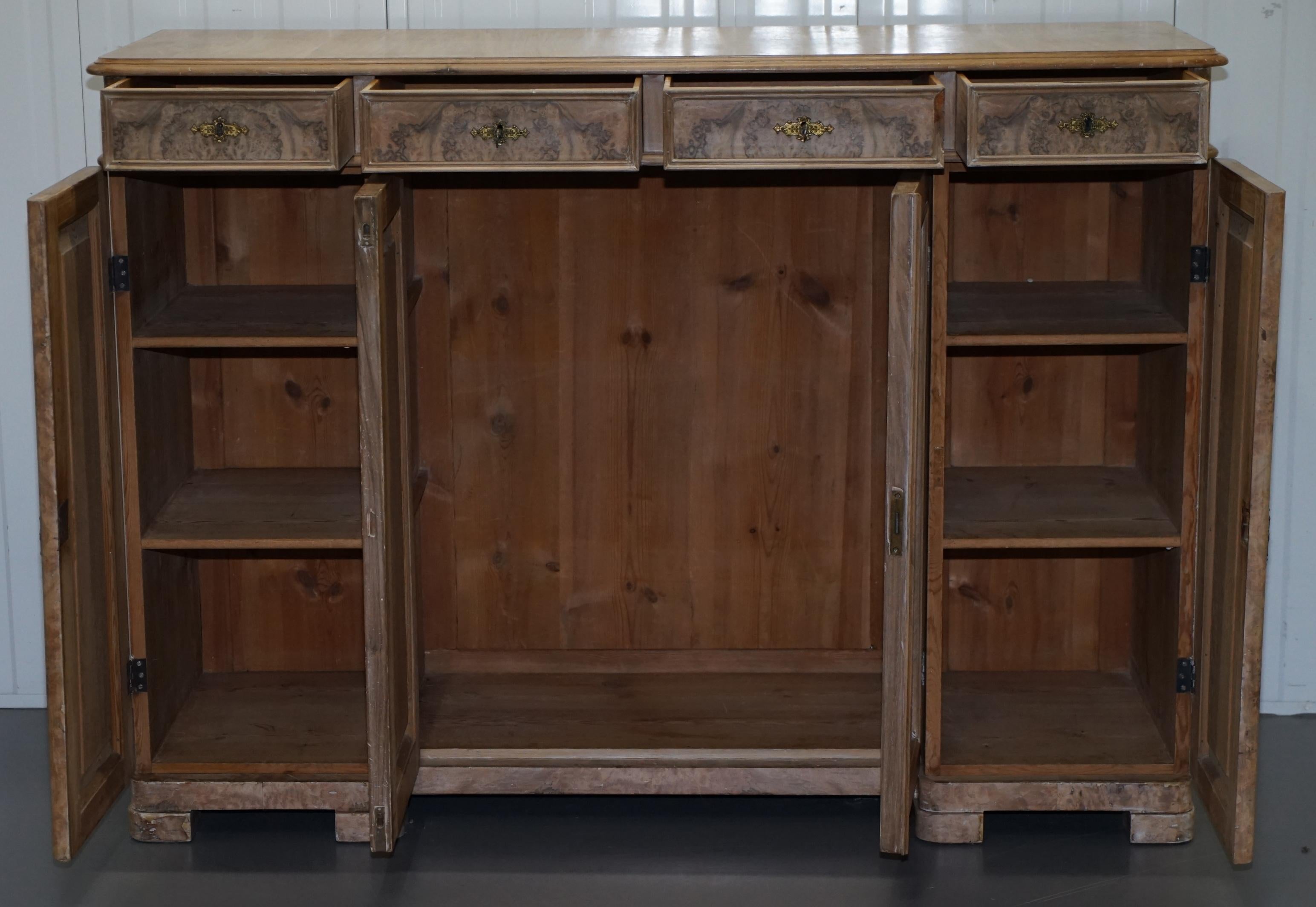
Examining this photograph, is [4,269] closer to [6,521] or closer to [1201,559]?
[6,521]

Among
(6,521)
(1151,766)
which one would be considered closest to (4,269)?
(6,521)

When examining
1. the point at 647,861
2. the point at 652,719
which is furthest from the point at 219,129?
the point at 647,861

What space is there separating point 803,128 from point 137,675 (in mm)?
1713

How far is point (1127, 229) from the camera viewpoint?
3.53 metres

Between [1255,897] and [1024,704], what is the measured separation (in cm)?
66

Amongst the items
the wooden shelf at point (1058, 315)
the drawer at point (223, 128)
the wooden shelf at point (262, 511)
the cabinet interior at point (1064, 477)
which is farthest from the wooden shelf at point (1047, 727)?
the drawer at point (223, 128)

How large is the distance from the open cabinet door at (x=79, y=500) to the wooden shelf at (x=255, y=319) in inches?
5.4

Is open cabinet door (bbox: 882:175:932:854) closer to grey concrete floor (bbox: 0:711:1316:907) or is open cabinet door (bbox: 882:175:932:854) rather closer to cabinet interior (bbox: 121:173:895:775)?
grey concrete floor (bbox: 0:711:1316:907)

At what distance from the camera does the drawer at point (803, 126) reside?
289 cm

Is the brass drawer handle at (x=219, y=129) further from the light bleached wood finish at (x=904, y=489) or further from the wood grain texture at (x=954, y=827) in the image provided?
the wood grain texture at (x=954, y=827)

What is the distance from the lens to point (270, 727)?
3.52 metres

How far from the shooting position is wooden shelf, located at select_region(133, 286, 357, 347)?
3.14 meters

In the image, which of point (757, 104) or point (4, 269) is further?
point (4, 269)

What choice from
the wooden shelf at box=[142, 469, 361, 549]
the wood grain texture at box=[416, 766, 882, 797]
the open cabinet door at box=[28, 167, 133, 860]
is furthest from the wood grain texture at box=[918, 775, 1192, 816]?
the open cabinet door at box=[28, 167, 133, 860]
